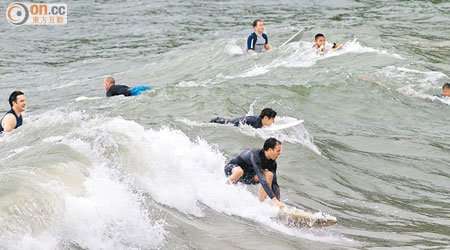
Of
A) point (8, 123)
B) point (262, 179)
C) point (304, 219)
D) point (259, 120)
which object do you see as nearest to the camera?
point (304, 219)

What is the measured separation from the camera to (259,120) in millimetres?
11234

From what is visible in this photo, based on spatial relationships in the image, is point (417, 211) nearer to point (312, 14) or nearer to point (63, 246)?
point (63, 246)

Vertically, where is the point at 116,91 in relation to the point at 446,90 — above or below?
below

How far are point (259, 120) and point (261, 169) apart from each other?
2691 mm

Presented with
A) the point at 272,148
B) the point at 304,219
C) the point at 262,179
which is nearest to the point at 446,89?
the point at 272,148

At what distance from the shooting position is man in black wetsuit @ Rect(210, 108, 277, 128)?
1038cm

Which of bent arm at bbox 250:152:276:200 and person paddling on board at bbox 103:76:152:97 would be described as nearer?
bent arm at bbox 250:152:276:200

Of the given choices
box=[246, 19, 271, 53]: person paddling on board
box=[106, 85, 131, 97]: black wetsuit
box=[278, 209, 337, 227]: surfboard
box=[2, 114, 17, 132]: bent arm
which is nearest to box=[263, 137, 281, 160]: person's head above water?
box=[278, 209, 337, 227]: surfboard

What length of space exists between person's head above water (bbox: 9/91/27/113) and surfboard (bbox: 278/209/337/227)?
17.1ft

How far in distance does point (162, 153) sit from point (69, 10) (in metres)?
25.2

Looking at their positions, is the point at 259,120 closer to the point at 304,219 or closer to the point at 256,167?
the point at 256,167

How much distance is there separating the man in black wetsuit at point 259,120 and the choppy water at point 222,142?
18 centimetres

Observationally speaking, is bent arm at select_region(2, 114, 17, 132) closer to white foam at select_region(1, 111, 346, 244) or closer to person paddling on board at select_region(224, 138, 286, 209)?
white foam at select_region(1, 111, 346, 244)

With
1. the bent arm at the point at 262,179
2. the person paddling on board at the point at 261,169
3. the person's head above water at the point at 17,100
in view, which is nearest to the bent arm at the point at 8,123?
the person's head above water at the point at 17,100
